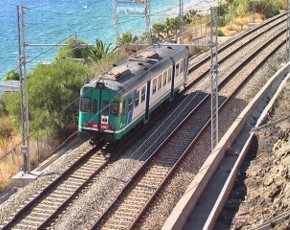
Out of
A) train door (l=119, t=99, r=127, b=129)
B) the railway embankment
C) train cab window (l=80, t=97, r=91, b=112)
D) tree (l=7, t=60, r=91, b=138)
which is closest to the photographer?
the railway embankment

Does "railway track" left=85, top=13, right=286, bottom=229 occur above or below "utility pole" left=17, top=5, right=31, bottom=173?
below

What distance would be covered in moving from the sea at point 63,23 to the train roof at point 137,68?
30.1 meters

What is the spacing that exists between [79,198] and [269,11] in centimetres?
4705

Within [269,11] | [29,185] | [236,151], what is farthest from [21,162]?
[269,11]

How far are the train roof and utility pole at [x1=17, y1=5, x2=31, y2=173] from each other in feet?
8.21

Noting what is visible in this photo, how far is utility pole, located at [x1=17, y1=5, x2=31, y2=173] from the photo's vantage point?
18203 mm

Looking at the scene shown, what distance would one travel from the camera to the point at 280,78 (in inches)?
1242

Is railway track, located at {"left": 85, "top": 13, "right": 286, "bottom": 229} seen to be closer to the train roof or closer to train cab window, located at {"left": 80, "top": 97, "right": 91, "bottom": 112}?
the train roof

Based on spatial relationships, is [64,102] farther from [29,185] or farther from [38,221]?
[38,221]

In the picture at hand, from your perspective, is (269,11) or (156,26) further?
(269,11)

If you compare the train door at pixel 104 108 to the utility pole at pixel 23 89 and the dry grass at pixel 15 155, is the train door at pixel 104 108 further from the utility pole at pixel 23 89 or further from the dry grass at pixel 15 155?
the dry grass at pixel 15 155

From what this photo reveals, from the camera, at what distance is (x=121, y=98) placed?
1994 centimetres

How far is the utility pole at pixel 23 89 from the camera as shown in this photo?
18203 millimetres

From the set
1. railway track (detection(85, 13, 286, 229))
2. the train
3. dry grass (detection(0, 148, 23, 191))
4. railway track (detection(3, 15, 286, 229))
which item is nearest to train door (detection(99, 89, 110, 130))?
the train
